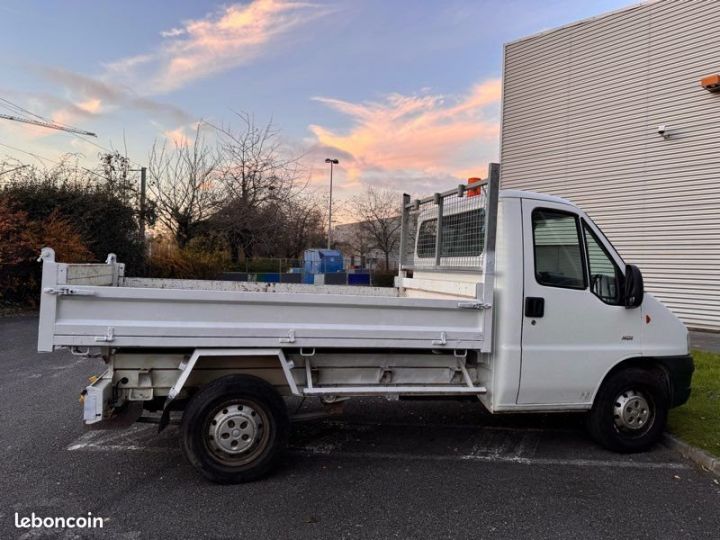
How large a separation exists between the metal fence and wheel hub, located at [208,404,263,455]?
7.41ft

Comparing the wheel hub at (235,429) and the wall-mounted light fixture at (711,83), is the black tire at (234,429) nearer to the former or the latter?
the wheel hub at (235,429)

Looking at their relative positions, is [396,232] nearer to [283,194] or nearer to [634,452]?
[283,194]

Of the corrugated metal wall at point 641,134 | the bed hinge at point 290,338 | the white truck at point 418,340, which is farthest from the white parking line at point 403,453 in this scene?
the corrugated metal wall at point 641,134

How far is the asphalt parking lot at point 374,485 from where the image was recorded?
3.25m

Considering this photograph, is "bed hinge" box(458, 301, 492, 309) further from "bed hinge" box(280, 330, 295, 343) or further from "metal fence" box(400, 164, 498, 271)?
"bed hinge" box(280, 330, 295, 343)

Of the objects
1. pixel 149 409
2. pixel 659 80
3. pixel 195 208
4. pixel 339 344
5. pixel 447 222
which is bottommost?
pixel 149 409

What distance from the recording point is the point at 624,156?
12969 mm

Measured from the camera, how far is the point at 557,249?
14.0 ft

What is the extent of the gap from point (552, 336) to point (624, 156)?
10.9m

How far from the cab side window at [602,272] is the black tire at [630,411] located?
73 centimetres

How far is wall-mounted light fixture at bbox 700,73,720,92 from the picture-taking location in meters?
11.0

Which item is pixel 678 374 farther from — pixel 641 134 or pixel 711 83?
pixel 641 134

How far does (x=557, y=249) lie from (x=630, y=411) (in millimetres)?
1668

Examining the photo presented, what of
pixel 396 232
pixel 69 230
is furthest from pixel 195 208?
pixel 396 232
